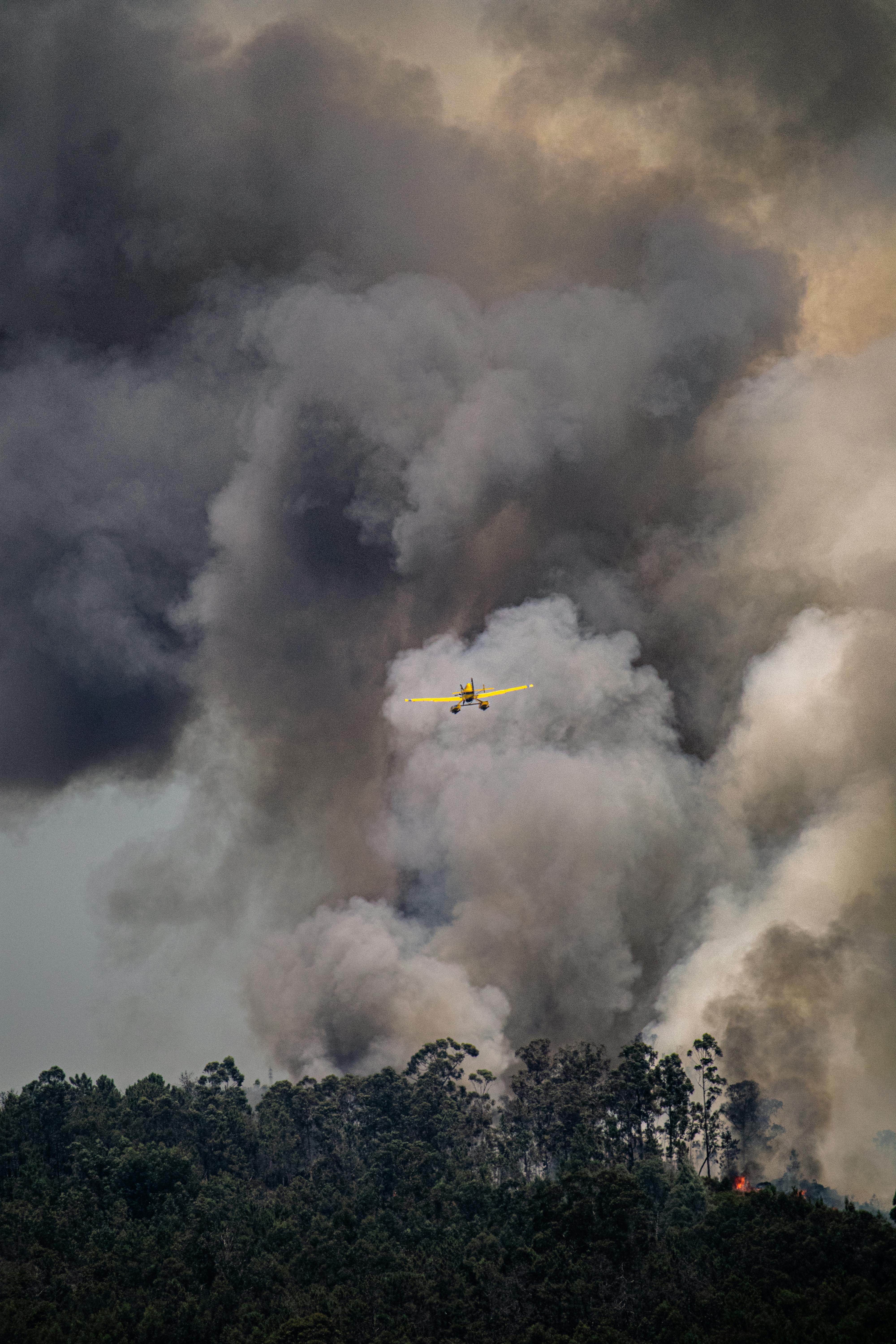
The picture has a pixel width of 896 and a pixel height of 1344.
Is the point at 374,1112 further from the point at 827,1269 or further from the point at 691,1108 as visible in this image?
the point at 827,1269

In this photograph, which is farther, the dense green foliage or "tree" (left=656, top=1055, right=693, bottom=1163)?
"tree" (left=656, top=1055, right=693, bottom=1163)

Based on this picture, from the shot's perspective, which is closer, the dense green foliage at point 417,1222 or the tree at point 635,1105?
the dense green foliage at point 417,1222

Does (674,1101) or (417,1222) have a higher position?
(674,1101)

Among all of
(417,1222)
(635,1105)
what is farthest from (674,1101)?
(417,1222)

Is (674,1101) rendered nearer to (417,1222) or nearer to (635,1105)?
(635,1105)

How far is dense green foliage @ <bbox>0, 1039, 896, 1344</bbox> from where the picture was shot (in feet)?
331

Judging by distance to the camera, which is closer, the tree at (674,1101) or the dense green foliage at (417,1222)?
the dense green foliage at (417,1222)

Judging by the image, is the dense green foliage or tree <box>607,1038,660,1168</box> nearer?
the dense green foliage

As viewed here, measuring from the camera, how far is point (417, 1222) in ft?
413

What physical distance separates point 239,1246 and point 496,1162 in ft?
135

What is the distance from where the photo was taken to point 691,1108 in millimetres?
152000

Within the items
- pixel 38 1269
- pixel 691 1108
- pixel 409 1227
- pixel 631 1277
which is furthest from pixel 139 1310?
pixel 691 1108

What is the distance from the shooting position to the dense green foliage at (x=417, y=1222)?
10094 cm

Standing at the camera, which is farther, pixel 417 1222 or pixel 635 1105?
pixel 635 1105
